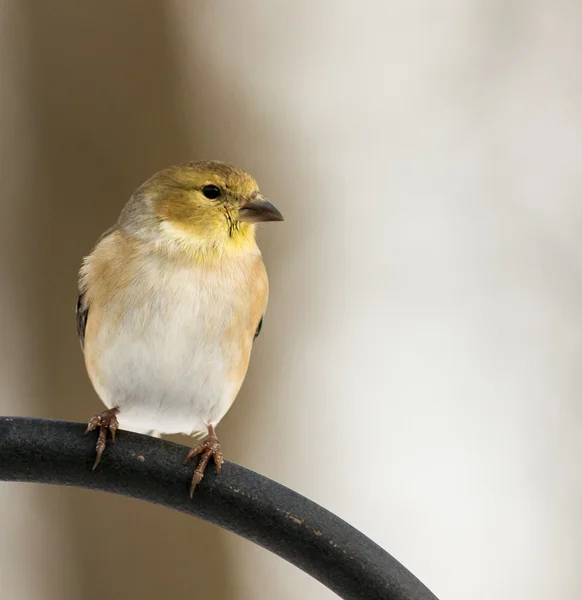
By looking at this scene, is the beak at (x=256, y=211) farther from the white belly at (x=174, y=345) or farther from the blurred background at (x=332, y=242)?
the blurred background at (x=332, y=242)

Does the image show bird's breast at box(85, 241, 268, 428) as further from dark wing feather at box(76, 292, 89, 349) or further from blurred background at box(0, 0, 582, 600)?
blurred background at box(0, 0, 582, 600)

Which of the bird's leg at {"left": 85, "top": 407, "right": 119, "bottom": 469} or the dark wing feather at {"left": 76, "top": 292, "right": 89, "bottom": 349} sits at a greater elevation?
the dark wing feather at {"left": 76, "top": 292, "right": 89, "bottom": 349}

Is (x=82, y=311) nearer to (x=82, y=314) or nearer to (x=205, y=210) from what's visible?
(x=82, y=314)

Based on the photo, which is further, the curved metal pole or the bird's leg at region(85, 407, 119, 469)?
the bird's leg at region(85, 407, 119, 469)

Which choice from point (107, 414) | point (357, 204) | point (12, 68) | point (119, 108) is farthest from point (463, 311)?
point (107, 414)

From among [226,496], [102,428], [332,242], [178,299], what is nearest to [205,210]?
[178,299]

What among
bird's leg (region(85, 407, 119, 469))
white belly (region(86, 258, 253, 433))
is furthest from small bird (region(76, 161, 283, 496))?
bird's leg (region(85, 407, 119, 469))
